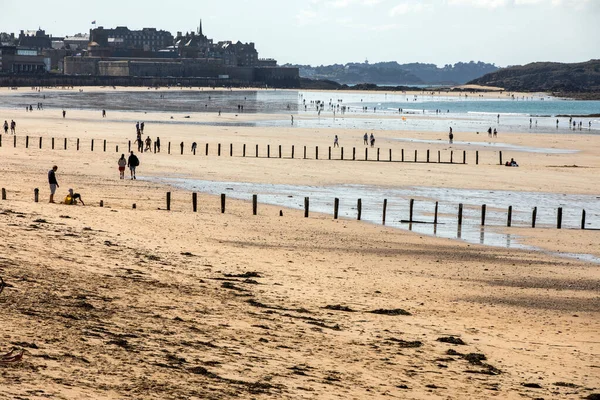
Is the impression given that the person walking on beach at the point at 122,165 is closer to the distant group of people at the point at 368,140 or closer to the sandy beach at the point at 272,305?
the sandy beach at the point at 272,305

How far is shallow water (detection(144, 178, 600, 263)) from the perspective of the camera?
1211 inches

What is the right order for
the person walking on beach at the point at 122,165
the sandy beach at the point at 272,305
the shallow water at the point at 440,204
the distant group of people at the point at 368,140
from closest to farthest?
the sandy beach at the point at 272,305
the shallow water at the point at 440,204
the person walking on beach at the point at 122,165
the distant group of people at the point at 368,140

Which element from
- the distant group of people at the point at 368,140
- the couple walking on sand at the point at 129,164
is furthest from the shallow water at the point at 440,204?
the distant group of people at the point at 368,140

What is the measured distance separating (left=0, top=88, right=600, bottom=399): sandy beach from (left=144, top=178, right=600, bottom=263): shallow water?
112cm

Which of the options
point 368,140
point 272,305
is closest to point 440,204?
point 272,305

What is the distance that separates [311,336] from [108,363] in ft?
13.5

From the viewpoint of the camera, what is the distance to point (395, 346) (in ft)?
51.3

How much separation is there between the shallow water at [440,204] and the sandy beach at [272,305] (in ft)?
3.68

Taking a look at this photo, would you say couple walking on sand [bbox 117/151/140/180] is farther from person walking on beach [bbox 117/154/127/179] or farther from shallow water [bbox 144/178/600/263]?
shallow water [bbox 144/178/600/263]

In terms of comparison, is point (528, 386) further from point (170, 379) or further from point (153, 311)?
point (153, 311)

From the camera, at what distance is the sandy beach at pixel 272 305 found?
13.0m

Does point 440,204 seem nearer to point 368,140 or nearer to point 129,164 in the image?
point 129,164

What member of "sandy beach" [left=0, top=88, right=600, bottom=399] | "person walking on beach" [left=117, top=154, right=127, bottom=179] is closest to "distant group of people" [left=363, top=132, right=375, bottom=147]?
"person walking on beach" [left=117, top=154, right=127, bottom=179]

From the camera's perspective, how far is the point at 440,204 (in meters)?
37.4
